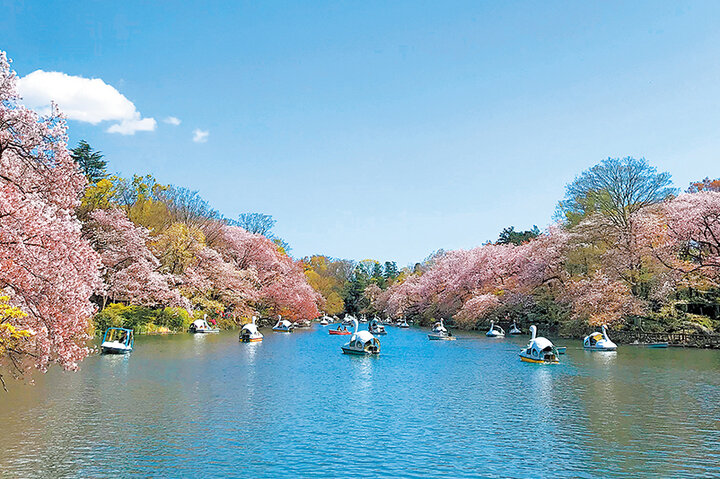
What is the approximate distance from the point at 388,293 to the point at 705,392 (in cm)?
8831

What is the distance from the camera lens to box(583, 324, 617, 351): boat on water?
39.8 m

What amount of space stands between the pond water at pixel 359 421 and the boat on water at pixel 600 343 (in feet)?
27.5

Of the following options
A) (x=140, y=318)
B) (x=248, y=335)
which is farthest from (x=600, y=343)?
(x=140, y=318)

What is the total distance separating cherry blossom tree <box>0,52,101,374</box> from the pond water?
2.99 m

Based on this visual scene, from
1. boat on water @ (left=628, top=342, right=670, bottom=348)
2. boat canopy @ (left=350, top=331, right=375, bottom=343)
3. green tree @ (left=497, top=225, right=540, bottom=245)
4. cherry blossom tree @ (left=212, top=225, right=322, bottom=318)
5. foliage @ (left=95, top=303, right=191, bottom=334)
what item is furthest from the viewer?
green tree @ (left=497, top=225, right=540, bottom=245)

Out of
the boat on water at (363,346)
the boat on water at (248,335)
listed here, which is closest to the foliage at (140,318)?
the boat on water at (248,335)

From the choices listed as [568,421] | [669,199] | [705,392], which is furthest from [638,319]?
[568,421]

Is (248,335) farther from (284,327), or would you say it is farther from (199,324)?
(284,327)

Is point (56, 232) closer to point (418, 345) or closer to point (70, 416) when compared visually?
point (70, 416)

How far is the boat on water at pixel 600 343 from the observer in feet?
131

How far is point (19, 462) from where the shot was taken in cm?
1254

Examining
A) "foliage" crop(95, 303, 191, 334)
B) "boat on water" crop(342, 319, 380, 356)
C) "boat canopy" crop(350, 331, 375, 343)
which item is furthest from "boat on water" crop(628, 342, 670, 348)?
"foliage" crop(95, 303, 191, 334)

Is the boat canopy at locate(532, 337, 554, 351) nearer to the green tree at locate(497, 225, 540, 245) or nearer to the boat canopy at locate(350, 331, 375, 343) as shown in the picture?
the boat canopy at locate(350, 331, 375, 343)

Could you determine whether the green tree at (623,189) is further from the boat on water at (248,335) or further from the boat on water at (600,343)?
the boat on water at (248,335)
